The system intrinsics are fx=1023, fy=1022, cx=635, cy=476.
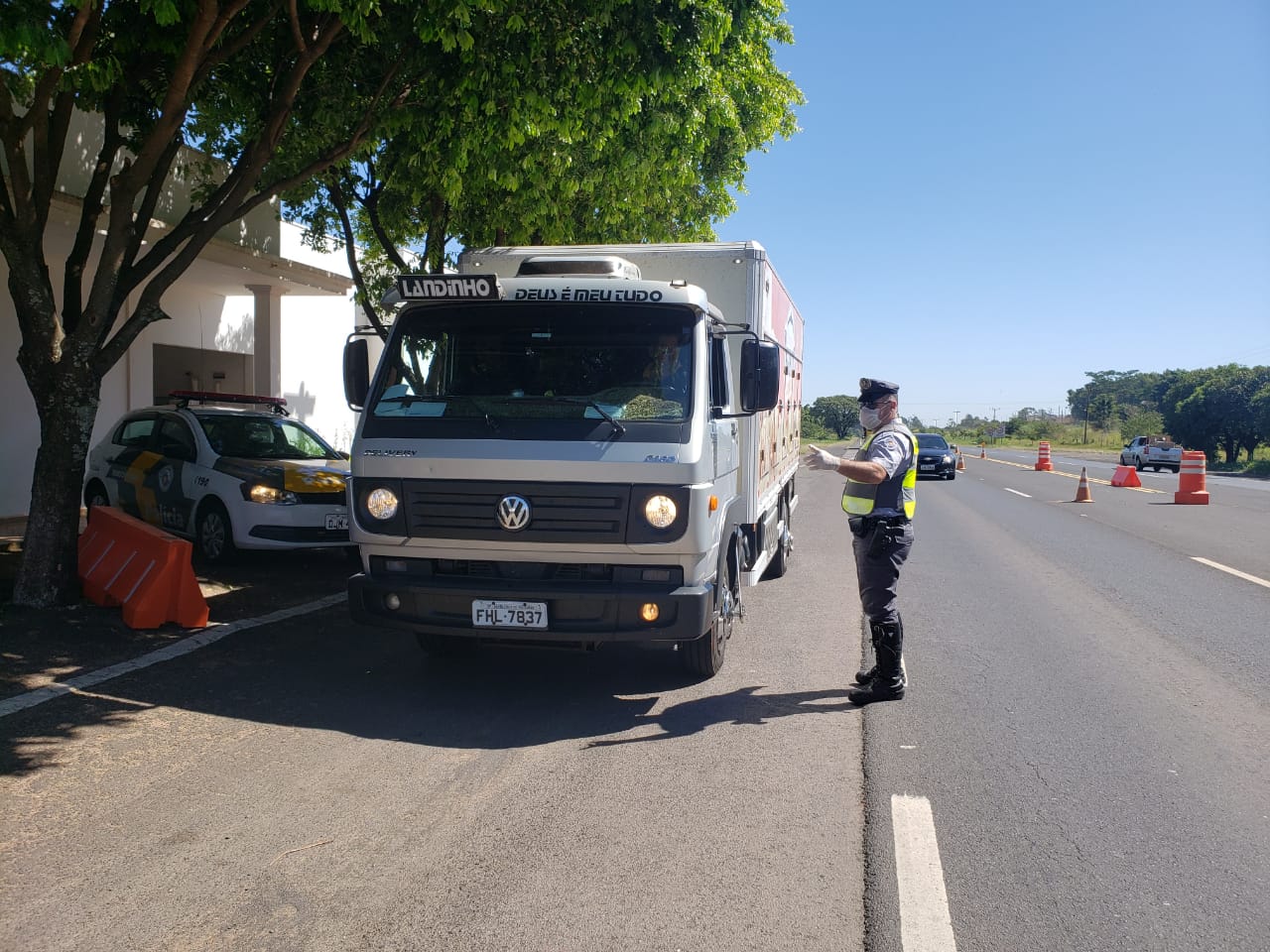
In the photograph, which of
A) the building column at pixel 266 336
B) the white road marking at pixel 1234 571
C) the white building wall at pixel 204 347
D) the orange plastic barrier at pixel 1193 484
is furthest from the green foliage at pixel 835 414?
the white road marking at pixel 1234 571

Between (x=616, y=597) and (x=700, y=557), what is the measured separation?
55cm

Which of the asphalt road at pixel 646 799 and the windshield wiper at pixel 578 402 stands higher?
the windshield wiper at pixel 578 402

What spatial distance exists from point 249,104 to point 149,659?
594cm

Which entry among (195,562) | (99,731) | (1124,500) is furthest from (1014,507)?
(99,731)

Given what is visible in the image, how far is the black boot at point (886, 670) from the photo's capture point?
614cm

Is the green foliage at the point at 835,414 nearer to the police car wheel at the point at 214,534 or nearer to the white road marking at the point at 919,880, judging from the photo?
the police car wheel at the point at 214,534

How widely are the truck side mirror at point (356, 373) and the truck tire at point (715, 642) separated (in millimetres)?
2489

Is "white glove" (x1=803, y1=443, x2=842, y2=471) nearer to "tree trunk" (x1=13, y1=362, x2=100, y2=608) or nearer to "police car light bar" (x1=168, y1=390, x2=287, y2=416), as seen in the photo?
"tree trunk" (x1=13, y1=362, x2=100, y2=608)

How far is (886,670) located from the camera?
20.4 feet

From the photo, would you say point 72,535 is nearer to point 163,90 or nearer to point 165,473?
point 165,473

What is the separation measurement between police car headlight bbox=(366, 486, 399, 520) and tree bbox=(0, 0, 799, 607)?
3487mm

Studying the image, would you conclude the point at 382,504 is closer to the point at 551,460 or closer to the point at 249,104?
the point at 551,460

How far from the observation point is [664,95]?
31.3 feet

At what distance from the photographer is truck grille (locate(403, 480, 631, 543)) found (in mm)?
5547
